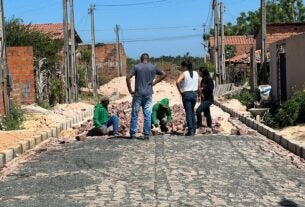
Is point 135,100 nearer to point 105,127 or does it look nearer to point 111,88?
point 105,127

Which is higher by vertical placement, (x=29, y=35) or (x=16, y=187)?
(x=29, y=35)

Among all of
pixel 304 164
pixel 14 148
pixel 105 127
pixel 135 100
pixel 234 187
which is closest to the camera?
pixel 234 187

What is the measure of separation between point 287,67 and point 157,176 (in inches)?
527

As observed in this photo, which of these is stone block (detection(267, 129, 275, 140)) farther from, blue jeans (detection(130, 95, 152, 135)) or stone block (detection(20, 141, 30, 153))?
stone block (detection(20, 141, 30, 153))

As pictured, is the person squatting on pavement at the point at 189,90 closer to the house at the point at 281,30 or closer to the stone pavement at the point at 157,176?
the stone pavement at the point at 157,176

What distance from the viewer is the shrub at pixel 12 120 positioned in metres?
15.7

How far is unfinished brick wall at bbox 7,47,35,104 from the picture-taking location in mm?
24172

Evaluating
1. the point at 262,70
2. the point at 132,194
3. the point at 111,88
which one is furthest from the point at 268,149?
the point at 111,88

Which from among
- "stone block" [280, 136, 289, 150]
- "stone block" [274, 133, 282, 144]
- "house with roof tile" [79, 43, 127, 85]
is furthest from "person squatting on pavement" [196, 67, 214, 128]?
"house with roof tile" [79, 43, 127, 85]

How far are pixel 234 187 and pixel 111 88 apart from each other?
43043 mm

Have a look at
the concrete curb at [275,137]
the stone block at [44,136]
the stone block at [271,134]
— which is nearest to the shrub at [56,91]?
the concrete curb at [275,137]

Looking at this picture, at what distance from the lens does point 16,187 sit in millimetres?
8055

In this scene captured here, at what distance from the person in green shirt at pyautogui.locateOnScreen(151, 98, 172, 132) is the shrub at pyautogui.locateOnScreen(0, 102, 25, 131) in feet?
13.5

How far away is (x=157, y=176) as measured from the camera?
858 cm
